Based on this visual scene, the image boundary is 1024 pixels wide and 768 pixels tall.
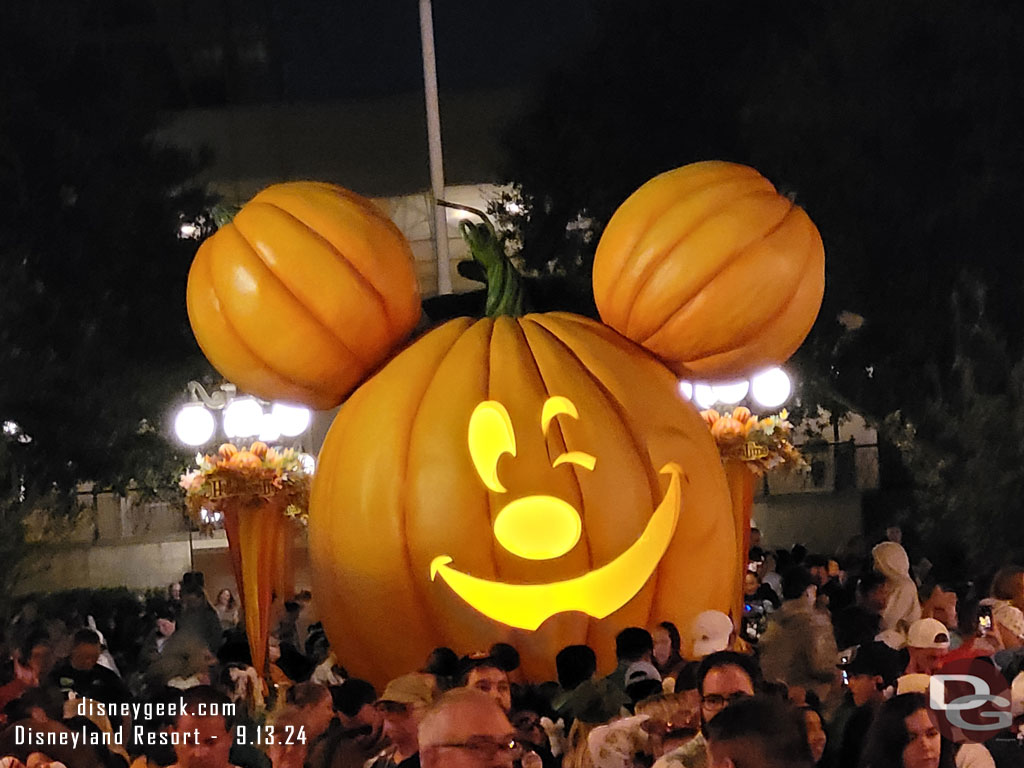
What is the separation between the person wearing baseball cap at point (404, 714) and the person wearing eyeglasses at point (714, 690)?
1.31 ft

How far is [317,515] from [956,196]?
2.31m

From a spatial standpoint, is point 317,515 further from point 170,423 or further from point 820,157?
point 820,157

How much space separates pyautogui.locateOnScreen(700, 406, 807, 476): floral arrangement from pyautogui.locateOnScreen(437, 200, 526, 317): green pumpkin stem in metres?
0.95

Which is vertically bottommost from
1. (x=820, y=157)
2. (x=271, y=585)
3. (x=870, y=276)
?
(x=271, y=585)

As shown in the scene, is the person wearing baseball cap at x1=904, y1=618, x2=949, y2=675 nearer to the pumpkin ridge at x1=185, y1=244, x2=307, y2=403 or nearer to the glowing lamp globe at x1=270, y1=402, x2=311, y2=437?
the pumpkin ridge at x1=185, y1=244, x2=307, y2=403

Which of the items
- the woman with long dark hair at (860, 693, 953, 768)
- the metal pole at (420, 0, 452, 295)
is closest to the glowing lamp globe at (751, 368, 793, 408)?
the metal pole at (420, 0, 452, 295)

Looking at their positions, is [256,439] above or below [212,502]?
above

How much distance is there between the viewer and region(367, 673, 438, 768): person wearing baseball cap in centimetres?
171

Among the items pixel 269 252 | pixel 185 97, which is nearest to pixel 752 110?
pixel 185 97

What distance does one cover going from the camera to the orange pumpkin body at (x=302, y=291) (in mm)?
2074

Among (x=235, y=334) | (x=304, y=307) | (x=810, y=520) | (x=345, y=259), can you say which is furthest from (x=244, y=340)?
(x=810, y=520)

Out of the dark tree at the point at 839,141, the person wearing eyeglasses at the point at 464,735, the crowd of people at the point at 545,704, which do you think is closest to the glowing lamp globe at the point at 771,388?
the dark tree at the point at 839,141

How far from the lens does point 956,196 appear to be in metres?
3.40

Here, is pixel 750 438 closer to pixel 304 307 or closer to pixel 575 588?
pixel 575 588
